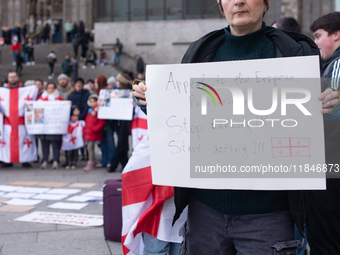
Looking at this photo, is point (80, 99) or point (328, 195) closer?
point (328, 195)

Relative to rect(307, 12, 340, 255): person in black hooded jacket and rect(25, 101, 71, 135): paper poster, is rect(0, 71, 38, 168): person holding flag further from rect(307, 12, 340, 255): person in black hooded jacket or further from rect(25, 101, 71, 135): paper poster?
rect(307, 12, 340, 255): person in black hooded jacket

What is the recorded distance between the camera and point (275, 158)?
1663 millimetres

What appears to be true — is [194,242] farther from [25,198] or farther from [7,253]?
[25,198]

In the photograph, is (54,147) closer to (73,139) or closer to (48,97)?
(73,139)

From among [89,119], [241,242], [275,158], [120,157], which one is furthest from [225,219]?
[89,119]

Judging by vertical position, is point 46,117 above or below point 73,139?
above

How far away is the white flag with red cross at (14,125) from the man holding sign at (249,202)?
6.55 m

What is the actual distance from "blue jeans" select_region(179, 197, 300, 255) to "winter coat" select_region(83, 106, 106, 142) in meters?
6.12

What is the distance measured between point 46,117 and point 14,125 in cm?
68

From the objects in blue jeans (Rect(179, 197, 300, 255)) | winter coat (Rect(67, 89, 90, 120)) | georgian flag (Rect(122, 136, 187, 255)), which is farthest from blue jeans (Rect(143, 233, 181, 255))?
winter coat (Rect(67, 89, 90, 120))

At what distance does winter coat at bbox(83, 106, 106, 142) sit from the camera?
305 inches

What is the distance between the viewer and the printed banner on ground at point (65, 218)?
13.6ft

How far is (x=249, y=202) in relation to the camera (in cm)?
167

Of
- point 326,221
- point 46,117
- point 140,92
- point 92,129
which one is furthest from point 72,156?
point 140,92
